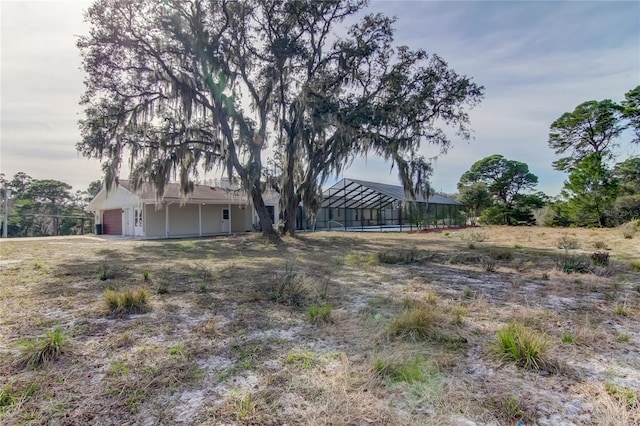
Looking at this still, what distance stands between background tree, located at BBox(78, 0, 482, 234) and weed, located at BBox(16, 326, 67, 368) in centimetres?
907

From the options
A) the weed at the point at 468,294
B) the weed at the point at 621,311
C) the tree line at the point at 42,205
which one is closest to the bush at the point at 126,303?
the weed at the point at 468,294

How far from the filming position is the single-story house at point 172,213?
16.1 m

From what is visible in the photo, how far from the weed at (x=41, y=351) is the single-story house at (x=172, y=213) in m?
12.1

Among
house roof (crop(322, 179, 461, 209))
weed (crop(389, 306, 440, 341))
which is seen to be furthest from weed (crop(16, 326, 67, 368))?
house roof (crop(322, 179, 461, 209))

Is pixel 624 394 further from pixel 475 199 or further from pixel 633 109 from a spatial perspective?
pixel 475 199

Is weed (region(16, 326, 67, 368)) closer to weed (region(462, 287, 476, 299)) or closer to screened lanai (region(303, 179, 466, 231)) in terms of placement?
weed (region(462, 287, 476, 299))

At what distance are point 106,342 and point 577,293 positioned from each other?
18.0ft

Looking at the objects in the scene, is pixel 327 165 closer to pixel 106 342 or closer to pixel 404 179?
pixel 404 179

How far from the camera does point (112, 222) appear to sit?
1936 centimetres

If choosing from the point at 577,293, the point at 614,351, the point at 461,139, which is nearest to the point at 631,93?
the point at 461,139

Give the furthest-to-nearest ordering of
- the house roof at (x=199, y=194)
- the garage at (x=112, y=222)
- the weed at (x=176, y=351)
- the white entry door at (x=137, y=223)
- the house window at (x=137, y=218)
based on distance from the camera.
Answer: the garage at (x=112, y=222)
the house window at (x=137, y=218)
the white entry door at (x=137, y=223)
the house roof at (x=199, y=194)
the weed at (x=176, y=351)

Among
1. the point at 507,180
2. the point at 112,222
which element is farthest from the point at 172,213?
the point at 507,180

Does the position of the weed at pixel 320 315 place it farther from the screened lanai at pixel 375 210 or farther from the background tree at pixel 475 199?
the background tree at pixel 475 199

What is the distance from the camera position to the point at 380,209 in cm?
2419
